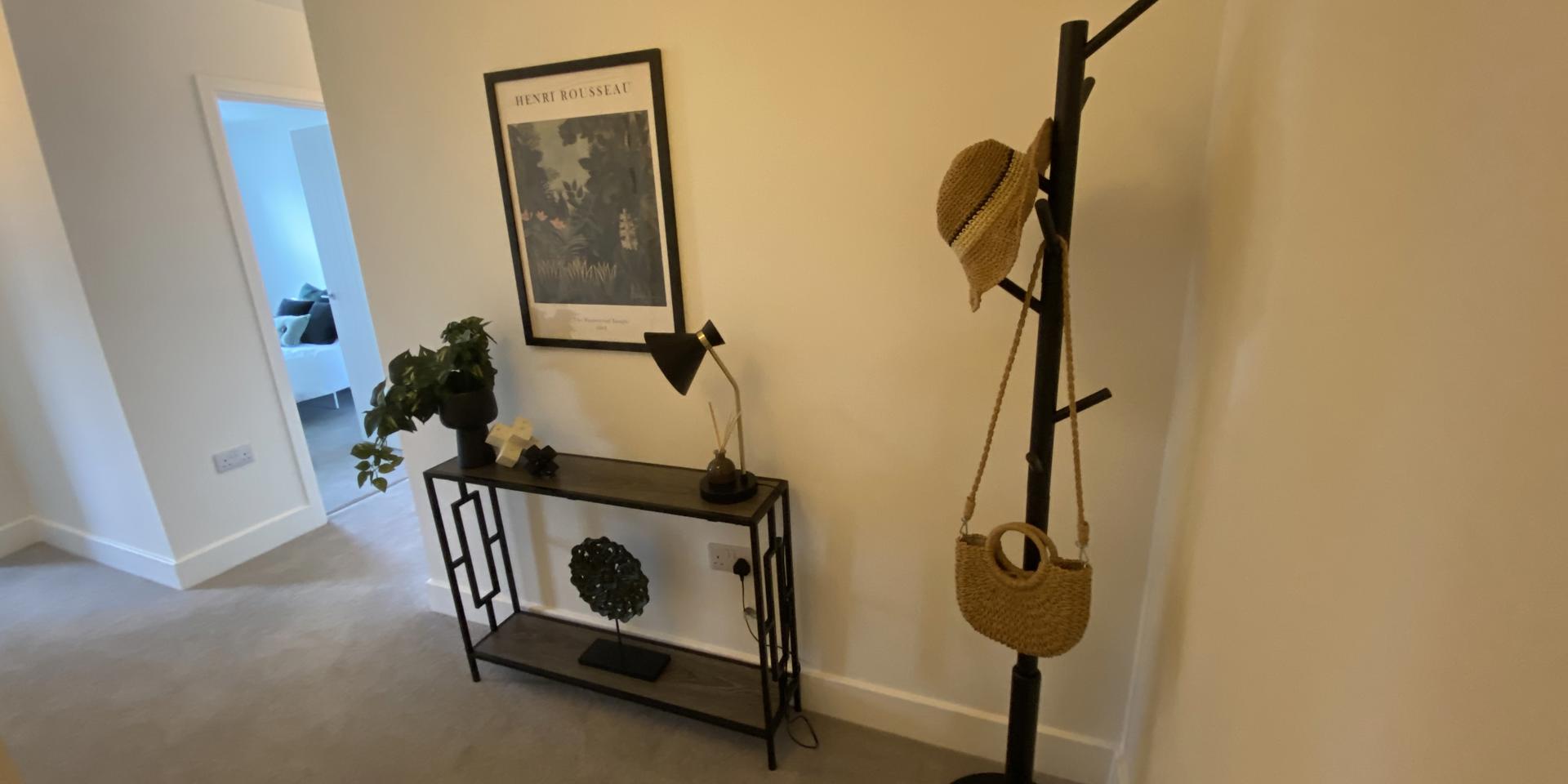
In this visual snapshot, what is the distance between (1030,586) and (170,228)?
3389 mm

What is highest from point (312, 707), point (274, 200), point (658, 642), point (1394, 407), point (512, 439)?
point (274, 200)

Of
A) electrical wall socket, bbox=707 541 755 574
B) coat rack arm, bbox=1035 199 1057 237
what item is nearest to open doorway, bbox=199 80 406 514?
electrical wall socket, bbox=707 541 755 574

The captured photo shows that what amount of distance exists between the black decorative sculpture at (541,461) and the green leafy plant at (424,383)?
236 mm

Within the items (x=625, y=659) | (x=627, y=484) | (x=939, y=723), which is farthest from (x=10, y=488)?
(x=939, y=723)

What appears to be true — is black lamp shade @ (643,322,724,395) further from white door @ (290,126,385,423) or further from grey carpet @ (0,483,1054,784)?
white door @ (290,126,385,423)

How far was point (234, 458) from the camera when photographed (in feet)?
9.49

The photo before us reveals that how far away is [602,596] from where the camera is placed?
6.16 feet

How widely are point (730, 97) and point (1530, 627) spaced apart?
1.50 m

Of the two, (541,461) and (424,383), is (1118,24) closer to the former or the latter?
(541,461)

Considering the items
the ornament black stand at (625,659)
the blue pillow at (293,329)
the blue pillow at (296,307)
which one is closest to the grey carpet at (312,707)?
the ornament black stand at (625,659)

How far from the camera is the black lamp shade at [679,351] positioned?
151cm

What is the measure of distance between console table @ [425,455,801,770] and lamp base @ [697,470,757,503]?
0.07ft

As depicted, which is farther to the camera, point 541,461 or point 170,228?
point 170,228

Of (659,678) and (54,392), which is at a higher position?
(54,392)
